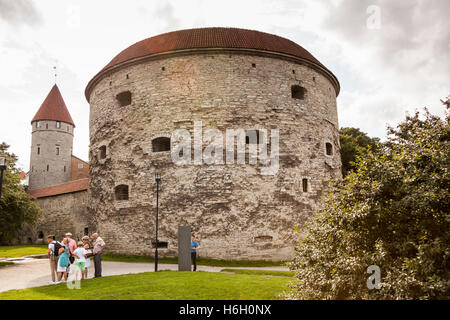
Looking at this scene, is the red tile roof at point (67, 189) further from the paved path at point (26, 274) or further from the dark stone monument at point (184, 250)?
the dark stone monument at point (184, 250)

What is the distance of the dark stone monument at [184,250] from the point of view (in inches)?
411

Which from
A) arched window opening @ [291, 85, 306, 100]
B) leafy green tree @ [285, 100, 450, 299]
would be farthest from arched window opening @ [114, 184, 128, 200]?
leafy green tree @ [285, 100, 450, 299]

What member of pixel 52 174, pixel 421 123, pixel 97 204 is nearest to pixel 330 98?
pixel 421 123

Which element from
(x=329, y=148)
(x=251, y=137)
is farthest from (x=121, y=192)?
(x=329, y=148)

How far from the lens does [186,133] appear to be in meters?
14.7

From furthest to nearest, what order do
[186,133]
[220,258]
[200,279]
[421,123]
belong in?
1. [186,133]
2. [220,258]
3. [200,279]
4. [421,123]

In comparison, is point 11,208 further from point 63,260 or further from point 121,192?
point 63,260

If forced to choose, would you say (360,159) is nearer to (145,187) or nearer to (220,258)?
(220,258)

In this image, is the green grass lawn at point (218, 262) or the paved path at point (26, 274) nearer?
the paved path at point (26, 274)

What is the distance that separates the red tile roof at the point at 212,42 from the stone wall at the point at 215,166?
0.45 m

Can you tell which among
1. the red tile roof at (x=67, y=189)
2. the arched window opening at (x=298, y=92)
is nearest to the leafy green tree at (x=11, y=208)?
the red tile roof at (x=67, y=189)

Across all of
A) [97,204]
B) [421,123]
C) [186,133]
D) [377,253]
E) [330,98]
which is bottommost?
[377,253]

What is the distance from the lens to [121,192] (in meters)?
16.0
